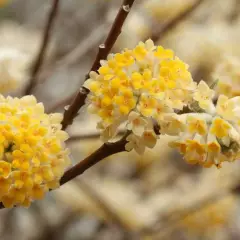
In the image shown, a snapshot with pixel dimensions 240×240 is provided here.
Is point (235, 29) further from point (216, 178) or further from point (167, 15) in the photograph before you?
point (216, 178)

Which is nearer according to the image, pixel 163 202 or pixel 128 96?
pixel 128 96

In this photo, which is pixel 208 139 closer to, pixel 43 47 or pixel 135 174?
pixel 43 47

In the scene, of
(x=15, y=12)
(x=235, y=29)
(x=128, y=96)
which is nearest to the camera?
(x=128, y=96)

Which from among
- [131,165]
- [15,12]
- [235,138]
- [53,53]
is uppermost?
[15,12]

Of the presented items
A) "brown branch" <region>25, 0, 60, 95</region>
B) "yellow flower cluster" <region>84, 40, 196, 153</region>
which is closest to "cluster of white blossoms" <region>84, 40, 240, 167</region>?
"yellow flower cluster" <region>84, 40, 196, 153</region>

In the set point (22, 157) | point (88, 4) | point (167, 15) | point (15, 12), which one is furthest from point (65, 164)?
point (15, 12)

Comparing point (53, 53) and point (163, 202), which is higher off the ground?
point (53, 53)

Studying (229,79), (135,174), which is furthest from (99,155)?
(135,174)

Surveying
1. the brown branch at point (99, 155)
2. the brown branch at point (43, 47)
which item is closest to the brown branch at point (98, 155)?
the brown branch at point (99, 155)
